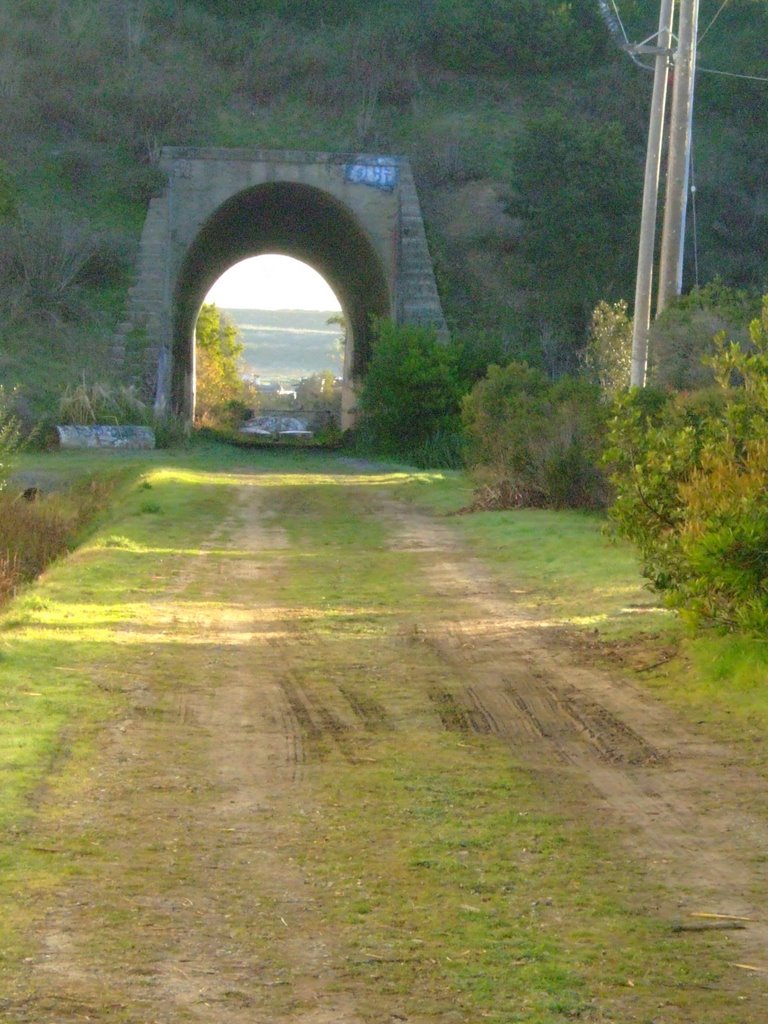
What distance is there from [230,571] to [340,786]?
751cm

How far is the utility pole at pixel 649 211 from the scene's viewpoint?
65.6 feet

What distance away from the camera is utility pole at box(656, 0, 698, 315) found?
19.5 m

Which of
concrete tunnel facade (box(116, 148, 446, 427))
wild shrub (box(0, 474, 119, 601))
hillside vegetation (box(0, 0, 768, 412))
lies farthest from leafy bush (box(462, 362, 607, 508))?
concrete tunnel facade (box(116, 148, 446, 427))

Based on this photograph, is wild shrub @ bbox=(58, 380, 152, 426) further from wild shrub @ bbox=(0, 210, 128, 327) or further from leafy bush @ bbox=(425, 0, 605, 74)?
leafy bush @ bbox=(425, 0, 605, 74)

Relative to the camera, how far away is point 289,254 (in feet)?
162

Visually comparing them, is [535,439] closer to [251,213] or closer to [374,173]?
[374,173]

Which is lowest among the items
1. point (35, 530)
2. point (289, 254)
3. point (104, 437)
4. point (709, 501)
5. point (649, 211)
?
point (35, 530)

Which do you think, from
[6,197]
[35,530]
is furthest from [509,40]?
[35,530]

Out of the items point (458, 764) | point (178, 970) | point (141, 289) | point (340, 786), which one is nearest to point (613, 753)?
point (458, 764)

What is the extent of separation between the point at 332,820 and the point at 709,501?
3955 millimetres

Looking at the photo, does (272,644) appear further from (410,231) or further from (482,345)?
(410,231)

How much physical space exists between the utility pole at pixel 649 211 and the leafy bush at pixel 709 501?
9.13 metres

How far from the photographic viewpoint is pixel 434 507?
68.6ft

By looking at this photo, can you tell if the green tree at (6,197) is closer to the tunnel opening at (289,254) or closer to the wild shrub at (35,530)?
the tunnel opening at (289,254)
